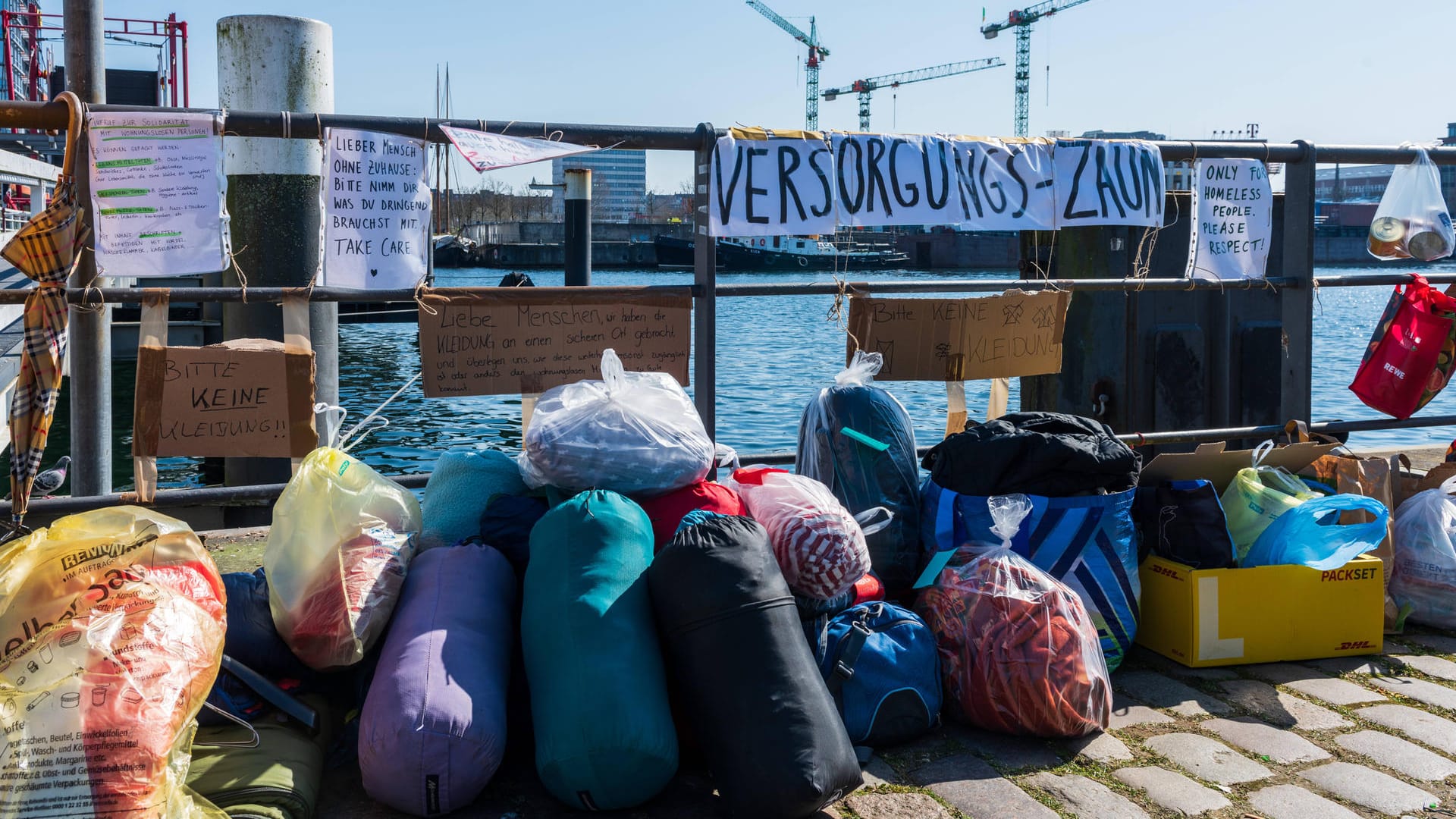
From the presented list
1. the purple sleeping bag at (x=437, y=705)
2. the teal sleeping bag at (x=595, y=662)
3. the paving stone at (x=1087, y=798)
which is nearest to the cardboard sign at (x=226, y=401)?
the purple sleeping bag at (x=437, y=705)

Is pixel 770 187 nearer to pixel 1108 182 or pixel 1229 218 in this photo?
pixel 1108 182

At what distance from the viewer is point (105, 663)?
2.29 m

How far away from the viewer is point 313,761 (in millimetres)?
2641

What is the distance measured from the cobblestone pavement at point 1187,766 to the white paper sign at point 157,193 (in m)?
1.67

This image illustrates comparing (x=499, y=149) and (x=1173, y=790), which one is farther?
(x=499, y=149)

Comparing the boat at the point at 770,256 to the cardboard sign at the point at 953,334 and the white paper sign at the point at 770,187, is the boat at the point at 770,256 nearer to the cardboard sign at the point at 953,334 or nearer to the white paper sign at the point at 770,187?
the cardboard sign at the point at 953,334

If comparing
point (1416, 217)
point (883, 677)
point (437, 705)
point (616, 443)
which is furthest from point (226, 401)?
point (1416, 217)

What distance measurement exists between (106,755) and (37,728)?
5.3 inches

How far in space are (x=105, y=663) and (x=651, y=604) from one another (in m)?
1.18

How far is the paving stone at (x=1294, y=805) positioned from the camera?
8.54ft

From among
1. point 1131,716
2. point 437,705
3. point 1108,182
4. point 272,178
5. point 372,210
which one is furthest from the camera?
point 272,178

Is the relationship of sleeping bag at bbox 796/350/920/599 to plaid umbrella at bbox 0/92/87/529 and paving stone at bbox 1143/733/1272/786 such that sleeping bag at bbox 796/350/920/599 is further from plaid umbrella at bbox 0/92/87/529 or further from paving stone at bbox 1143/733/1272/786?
plaid umbrella at bbox 0/92/87/529

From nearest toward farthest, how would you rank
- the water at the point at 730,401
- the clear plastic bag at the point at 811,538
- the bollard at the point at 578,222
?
1. the clear plastic bag at the point at 811,538
2. the bollard at the point at 578,222
3. the water at the point at 730,401

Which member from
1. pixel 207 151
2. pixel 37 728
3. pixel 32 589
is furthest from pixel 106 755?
pixel 207 151
